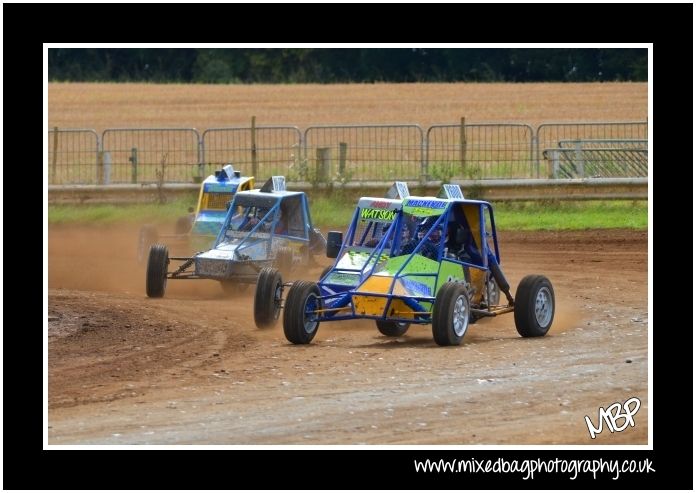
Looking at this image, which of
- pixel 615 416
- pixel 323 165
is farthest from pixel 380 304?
pixel 323 165

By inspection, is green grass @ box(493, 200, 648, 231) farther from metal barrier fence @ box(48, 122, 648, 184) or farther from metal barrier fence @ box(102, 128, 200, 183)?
metal barrier fence @ box(102, 128, 200, 183)

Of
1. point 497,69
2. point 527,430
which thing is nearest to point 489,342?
point 527,430

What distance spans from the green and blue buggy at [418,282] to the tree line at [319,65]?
38440 mm

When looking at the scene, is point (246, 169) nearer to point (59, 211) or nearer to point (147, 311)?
point (59, 211)

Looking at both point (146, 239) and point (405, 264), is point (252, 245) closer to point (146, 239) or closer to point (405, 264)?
point (146, 239)

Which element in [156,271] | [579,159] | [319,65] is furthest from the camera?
[319,65]

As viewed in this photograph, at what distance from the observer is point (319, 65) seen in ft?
208

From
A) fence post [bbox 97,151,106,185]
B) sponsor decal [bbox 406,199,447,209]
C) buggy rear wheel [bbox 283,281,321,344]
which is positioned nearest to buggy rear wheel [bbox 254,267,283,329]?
buggy rear wheel [bbox 283,281,321,344]

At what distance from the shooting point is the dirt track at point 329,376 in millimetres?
9781

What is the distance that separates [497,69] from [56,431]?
53.0m

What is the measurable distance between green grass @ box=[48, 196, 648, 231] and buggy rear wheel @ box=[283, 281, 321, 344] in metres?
10.5

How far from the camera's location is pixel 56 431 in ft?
32.0

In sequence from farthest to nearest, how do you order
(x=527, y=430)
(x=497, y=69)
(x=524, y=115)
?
(x=497, y=69) → (x=524, y=115) → (x=527, y=430)

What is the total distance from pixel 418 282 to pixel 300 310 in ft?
4.19
